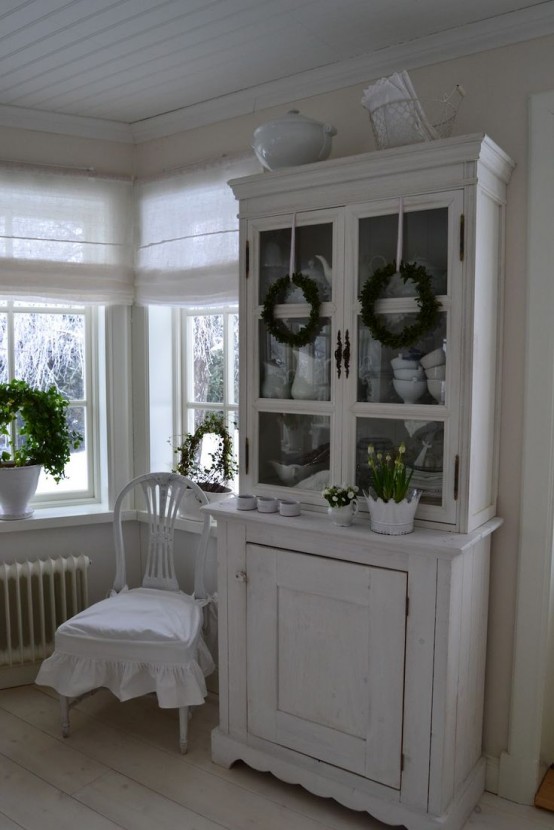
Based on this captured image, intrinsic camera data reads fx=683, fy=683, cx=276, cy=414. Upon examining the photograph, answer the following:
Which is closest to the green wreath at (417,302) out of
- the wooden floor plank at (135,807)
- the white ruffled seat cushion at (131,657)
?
the white ruffled seat cushion at (131,657)

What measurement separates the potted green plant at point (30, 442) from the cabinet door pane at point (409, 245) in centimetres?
157

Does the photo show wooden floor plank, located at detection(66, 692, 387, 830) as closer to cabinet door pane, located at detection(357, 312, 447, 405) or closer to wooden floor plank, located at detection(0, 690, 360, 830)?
wooden floor plank, located at detection(0, 690, 360, 830)

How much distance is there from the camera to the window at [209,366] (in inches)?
126

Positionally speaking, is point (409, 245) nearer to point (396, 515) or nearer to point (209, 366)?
point (396, 515)

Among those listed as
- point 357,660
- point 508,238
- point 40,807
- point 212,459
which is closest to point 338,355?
point 508,238

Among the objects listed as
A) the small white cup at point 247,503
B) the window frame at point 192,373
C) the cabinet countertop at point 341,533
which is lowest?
the cabinet countertop at point 341,533

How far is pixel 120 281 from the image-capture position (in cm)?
325

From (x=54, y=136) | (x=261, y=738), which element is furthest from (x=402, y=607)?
(x=54, y=136)

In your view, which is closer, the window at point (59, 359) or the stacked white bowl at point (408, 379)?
the stacked white bowl at point (408, 379)

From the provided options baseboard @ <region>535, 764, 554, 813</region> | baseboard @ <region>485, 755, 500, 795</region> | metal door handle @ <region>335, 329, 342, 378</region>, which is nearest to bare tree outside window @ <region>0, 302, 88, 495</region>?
metal door handle @ <region>335, 329, 342, 378</region>

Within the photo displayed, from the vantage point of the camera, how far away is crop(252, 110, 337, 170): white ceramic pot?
91.4 inches

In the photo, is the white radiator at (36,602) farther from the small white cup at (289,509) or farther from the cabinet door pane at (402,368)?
the cabinet door pane at (402,368)

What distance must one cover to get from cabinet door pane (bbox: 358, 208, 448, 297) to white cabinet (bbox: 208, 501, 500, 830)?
0.78 metres

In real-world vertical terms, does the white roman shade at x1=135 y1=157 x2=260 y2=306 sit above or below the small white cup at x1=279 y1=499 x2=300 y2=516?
above
